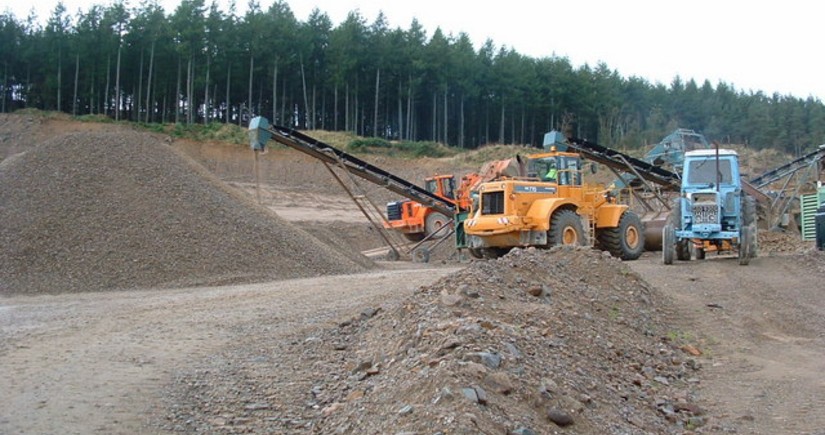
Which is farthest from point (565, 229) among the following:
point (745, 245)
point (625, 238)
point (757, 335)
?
point (757, 335)

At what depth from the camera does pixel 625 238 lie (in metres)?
18.7

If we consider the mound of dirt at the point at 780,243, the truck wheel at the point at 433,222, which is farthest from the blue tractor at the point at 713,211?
the truck wheel at the point at 433,222

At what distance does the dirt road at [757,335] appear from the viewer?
633cm

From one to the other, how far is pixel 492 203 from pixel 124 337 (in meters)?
9.98

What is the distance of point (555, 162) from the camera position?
60.4 ft

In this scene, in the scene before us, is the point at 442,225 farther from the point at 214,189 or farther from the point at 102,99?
the point at 102,99

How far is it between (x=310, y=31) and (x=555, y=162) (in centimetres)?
3817

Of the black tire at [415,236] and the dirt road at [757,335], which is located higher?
the black tire at [415,236]

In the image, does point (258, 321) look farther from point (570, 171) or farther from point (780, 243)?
point (780, 243)

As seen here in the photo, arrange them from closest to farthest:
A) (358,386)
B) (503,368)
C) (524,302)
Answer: (503,368) → (358,386) → (524,302)

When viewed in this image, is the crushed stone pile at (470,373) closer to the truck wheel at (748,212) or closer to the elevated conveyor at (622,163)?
the truck wheel at (748,212)

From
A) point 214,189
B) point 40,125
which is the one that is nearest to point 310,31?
point 40,125

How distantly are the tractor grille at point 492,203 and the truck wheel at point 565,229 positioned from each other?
1.15 meters

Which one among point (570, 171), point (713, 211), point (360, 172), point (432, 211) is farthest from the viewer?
point (432, 211)
